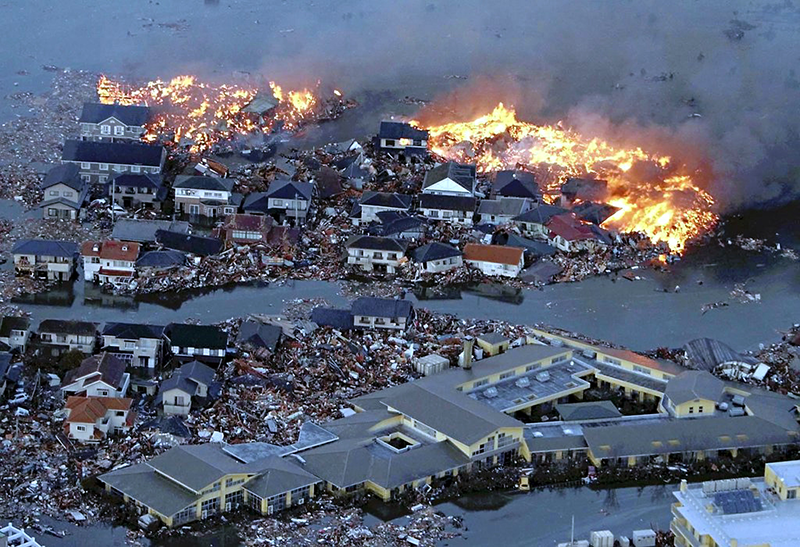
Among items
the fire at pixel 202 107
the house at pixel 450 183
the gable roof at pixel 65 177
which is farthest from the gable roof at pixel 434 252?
the fire at pixel 202 107

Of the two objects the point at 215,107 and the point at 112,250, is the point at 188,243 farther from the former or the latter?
the point at 215,107

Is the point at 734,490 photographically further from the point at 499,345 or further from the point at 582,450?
the point at 499,345

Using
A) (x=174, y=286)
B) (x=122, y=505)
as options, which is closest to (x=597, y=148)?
(x=174, y=286)

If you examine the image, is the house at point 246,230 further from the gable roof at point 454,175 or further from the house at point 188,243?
the gable roof at point 454,175

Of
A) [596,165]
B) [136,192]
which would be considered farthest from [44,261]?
[596,165]

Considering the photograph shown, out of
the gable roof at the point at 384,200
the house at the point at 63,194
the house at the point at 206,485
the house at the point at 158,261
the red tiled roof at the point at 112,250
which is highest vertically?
the gable roof at the point at 384,200

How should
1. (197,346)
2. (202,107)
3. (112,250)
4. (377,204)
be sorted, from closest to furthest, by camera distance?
(197,346) → (112,250) → (377,204) → (202,107)

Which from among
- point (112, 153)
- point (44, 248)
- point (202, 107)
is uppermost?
point (202, 107)
